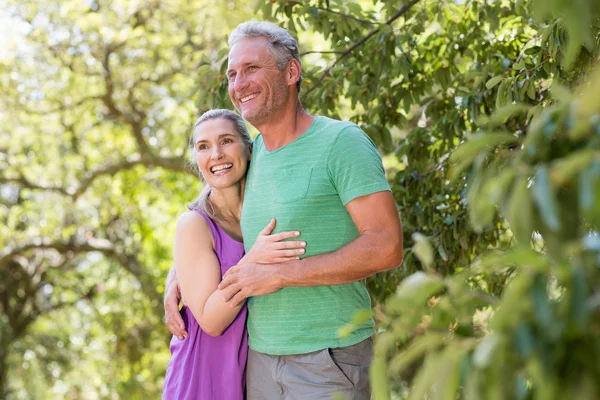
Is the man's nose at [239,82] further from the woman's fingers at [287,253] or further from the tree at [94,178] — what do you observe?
the tree at [94,178]

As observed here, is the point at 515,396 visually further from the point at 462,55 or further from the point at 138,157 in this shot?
the point at 138,157

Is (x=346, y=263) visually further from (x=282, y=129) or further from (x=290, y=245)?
(x=282, y=129)

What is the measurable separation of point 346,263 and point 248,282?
0.30 m

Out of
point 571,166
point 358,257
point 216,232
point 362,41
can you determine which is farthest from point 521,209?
point 362,41

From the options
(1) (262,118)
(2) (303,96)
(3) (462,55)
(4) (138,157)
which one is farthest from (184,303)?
(4) (138,157)

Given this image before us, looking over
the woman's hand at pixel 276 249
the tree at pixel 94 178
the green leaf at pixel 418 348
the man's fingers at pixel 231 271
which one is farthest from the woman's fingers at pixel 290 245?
the tree at pixel 94 178

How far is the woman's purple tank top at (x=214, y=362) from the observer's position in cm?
253

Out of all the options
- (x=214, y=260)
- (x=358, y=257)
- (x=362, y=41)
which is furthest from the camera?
(x=362, y=41)

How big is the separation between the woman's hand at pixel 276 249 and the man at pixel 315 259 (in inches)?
0.8

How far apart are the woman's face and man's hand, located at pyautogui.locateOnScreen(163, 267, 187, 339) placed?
0.40 meters

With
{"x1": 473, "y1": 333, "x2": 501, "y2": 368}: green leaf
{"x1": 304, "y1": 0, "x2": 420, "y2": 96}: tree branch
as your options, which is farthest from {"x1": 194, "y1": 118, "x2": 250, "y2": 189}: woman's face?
{"x1": 473, "y1": 333, "x2": 501, "y2": 368}: green leaf

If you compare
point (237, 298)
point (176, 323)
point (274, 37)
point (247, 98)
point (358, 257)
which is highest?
point (274, 37)

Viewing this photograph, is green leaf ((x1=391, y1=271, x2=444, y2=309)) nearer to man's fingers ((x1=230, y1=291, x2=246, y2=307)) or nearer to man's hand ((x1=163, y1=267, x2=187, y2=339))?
man's fingers ((x1=230, y1=291, x2=246, y2=307))

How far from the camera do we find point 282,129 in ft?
8.45
